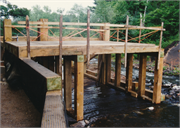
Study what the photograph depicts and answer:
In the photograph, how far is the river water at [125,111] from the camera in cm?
662

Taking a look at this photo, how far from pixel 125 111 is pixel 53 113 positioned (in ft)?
20.4

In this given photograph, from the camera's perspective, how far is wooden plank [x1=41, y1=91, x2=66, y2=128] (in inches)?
65.0

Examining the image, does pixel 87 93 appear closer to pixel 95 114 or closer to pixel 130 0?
pixel 95 114

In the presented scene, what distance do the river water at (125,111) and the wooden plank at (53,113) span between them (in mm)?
4475

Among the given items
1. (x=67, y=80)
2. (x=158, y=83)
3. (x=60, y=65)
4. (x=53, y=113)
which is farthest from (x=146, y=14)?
(x=53, y=113)

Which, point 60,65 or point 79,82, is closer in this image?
point 60,65

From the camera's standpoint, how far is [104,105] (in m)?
8.17

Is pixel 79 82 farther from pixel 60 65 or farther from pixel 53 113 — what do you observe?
pixel 53 113

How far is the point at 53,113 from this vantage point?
189 cm

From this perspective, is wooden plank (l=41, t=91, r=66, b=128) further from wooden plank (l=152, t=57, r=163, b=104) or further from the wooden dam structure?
wooden plank (l=152, t=57, r=163, b=104)

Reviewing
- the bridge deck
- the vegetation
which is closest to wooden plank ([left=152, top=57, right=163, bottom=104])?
the bridge deck

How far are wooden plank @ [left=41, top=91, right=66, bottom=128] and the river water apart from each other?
14.7ft

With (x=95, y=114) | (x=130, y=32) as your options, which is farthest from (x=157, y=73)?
(x=130, y=32)

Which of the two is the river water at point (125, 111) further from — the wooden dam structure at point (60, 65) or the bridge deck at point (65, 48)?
the bridge deck at point (65, 48)
